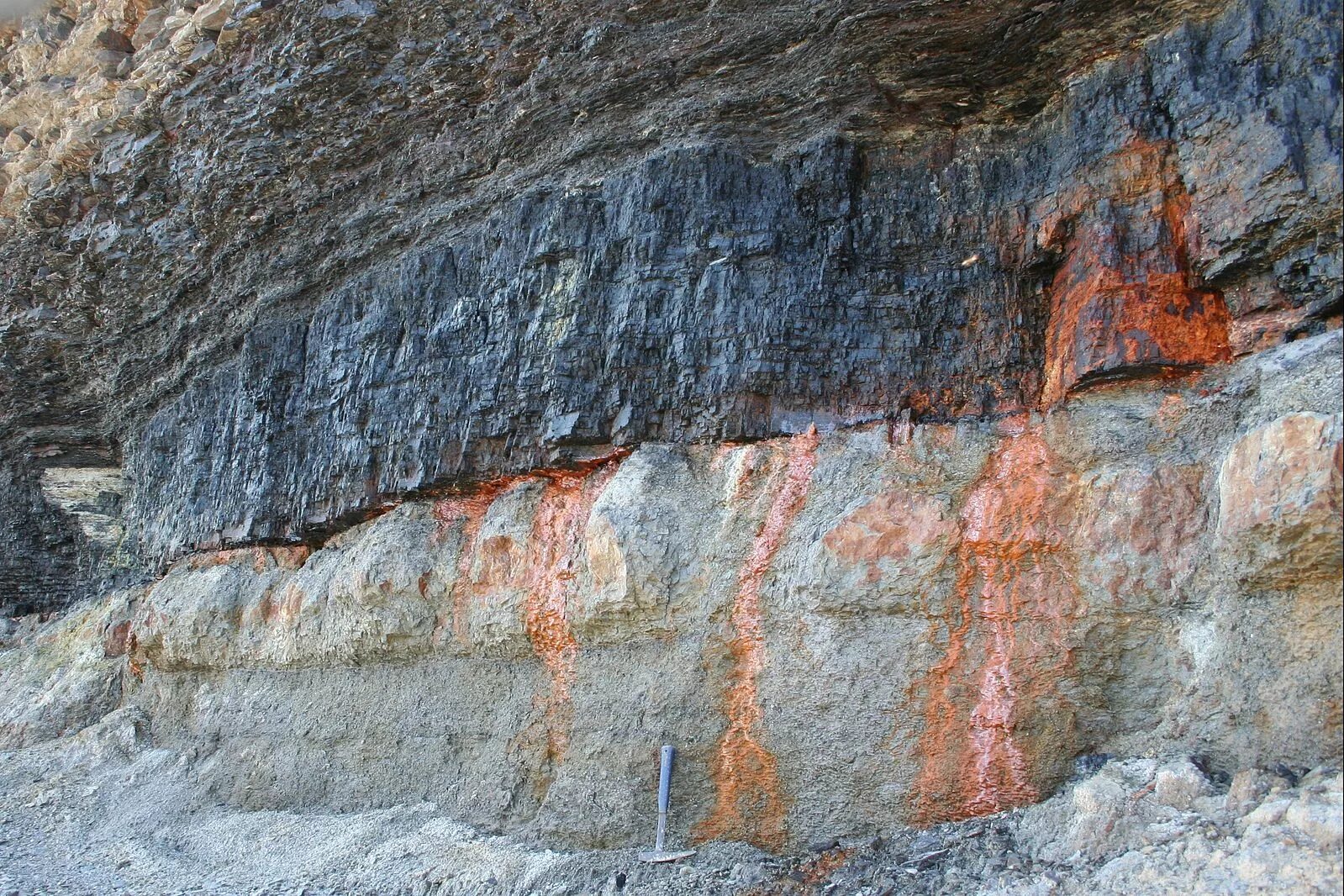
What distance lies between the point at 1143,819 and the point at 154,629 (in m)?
8.07

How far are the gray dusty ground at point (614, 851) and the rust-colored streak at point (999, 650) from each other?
7.2 inches

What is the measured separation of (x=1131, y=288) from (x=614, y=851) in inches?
152

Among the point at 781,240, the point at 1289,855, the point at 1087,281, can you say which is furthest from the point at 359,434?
the point at 1289,855

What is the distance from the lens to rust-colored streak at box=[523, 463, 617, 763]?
20.0ft

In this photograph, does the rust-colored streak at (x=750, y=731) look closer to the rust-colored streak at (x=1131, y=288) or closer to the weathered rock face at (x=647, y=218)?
the weathered rock face at (x=647, y=218)

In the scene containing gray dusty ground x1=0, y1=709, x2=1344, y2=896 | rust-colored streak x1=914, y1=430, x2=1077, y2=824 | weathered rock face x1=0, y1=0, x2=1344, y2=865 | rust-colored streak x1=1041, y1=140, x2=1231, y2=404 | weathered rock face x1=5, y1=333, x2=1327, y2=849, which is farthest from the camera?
rust-colored streak x1=1041, y1=140, x2=1231, y2=404

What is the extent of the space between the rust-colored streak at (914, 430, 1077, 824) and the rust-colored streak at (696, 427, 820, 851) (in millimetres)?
801

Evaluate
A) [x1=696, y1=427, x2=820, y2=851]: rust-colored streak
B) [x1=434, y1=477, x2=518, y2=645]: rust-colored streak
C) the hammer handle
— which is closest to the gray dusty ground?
[x1=696, y1=427, x2=820, y2=851]: rust-colored streak

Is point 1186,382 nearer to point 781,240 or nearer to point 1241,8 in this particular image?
point 1241,8

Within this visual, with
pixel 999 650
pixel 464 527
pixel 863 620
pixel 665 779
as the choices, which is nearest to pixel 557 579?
pixel 464 527

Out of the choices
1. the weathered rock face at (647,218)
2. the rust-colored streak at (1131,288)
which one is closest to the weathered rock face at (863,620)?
the rust-colored streak at (1131,288)

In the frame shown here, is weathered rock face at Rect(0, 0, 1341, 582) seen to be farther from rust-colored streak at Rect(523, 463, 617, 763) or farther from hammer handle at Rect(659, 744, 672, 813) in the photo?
hammer handle at Rect(659, 744, 672, 813)

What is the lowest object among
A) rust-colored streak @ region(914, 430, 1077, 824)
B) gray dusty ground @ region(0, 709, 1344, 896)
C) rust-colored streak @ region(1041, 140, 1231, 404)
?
gray dusty ground @ region(0, 709, 1344, 896)

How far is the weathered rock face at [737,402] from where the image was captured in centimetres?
467
